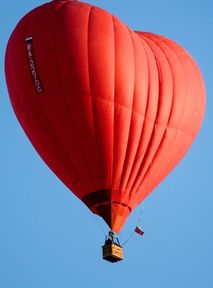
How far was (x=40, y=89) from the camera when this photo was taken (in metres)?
33.0

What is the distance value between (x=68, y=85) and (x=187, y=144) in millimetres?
4085

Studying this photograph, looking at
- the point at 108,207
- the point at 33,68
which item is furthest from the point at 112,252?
the point at 33,68

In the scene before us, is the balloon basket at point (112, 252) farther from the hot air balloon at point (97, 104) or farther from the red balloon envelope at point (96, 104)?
the red balloon envelope at point (96, 104)

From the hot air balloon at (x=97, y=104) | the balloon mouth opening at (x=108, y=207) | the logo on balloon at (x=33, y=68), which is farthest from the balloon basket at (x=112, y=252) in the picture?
the logo on balloon at (x=33, y=68)

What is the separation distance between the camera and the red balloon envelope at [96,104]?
107 ft

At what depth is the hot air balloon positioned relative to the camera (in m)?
32.7

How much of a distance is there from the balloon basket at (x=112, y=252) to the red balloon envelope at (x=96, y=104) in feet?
2.29

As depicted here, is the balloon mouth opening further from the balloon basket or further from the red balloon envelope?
the balloon basket

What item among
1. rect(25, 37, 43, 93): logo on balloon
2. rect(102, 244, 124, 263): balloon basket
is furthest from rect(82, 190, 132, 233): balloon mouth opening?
rect(25, 37, 43, 93): logo on balloon

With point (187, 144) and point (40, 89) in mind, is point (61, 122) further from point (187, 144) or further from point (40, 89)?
point (187, 144)

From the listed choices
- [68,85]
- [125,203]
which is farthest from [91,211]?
[68,85]

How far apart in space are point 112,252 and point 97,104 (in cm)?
386

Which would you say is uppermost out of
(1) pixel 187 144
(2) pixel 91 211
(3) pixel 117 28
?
(3) pixel 117 28

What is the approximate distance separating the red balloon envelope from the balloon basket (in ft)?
2.29
